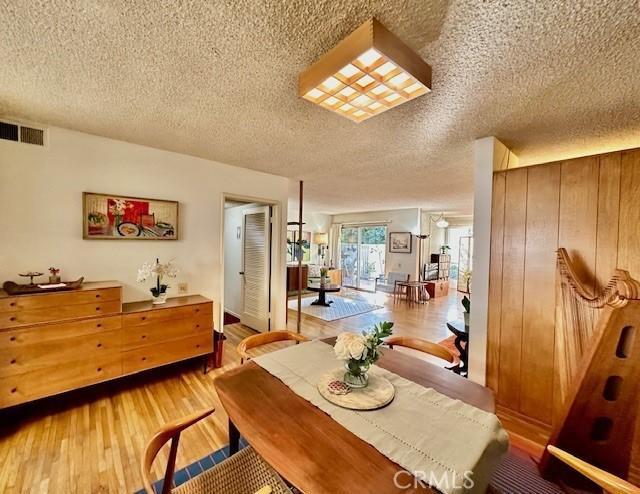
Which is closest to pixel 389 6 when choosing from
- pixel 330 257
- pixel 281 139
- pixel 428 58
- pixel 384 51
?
pixel 384 51

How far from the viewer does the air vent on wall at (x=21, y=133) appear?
6.83 ft

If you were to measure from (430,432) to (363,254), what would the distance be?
7.55 meters

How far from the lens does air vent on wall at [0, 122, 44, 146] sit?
208 cm

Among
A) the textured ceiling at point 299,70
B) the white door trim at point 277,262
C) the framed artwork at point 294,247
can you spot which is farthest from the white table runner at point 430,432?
the framed artwork at point 294,247

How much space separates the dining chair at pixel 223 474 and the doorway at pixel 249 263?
279 centimetres

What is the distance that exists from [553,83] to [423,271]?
6101 millimetres

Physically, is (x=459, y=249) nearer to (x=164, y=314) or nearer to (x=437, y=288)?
(x=437, y=288)

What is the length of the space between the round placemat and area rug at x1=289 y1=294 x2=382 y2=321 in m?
3.65

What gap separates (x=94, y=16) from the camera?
1.11m

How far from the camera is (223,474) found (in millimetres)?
1083

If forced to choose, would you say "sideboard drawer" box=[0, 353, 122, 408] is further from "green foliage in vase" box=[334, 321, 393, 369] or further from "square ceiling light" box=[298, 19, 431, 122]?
"square ceiling light" box=[298, 19, 431, 122]

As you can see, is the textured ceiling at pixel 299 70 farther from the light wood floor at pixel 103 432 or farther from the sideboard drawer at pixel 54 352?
the light wood floor at pixel 103 432

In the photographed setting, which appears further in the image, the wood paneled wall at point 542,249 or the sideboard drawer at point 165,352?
the sideboard drawer at point 165,352

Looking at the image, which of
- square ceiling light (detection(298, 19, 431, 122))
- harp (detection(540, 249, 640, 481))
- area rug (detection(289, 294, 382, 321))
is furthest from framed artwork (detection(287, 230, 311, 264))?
harp (detection(540, 249, 640, 481))
